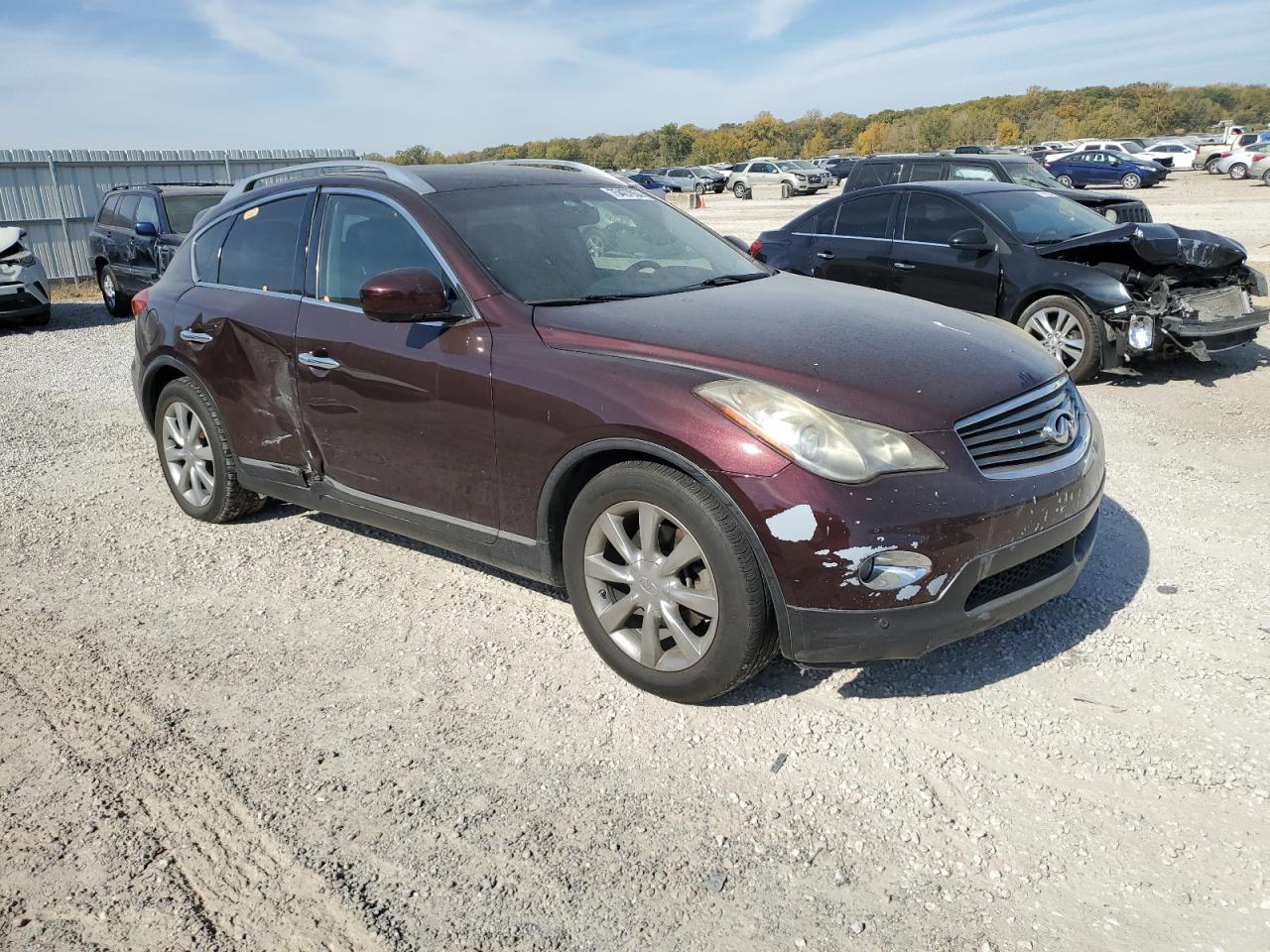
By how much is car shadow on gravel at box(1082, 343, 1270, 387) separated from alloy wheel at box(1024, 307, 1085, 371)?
39cm

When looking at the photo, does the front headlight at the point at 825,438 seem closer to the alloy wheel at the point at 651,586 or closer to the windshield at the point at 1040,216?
the alloy wheel at the point at 651,586

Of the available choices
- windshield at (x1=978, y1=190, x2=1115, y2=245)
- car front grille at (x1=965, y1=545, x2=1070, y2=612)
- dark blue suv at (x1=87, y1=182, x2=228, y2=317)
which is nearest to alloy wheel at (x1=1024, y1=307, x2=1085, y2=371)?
windshield at (x1=978, y1=190, x2=1115, y2=245)

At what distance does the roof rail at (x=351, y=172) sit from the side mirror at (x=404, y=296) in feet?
2.10

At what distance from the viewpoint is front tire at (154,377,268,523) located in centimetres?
510

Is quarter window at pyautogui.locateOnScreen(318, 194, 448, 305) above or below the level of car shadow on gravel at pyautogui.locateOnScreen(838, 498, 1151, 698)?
above

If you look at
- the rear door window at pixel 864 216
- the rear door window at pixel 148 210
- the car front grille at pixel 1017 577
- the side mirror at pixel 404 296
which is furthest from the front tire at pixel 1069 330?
the rear door window at pixel 148 210

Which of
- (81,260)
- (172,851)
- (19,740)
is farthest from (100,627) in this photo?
(81,260)

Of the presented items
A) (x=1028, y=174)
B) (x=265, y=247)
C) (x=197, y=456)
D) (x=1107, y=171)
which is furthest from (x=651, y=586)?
(x=1107, y=171)

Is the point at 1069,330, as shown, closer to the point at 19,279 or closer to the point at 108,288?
the point at 19,279

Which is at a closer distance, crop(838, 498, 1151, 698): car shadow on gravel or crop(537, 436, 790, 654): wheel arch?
crop(537, 436, 790, 654): wheel arch

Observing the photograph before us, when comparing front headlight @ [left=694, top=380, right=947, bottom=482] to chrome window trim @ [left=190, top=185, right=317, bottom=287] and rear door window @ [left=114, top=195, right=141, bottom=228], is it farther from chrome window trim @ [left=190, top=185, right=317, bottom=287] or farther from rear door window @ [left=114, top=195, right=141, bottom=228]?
rear door window @ [left=114, top=195, right=141, bottom=228]

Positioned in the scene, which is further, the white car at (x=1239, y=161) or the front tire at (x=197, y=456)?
the white car at (x=1239, y=161)

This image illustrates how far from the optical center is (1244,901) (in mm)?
2453

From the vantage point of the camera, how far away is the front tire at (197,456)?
201 inches
